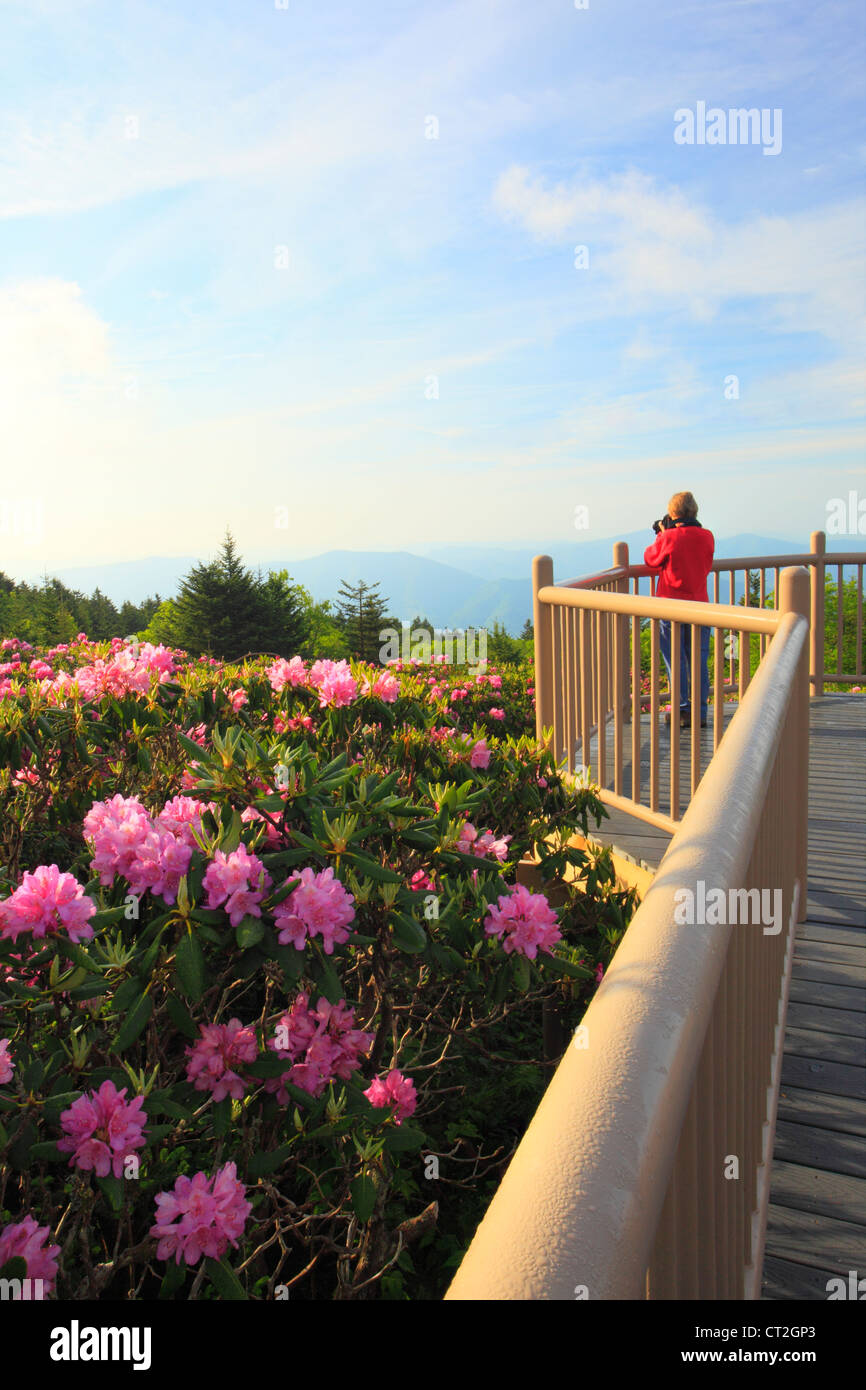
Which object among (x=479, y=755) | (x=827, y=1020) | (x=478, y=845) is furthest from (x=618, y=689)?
(x=478, y=845)

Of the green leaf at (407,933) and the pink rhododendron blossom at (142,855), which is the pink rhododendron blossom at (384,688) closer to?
the green leaf at (407,933)

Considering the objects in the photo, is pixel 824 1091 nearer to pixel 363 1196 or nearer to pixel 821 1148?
pixel 821 1148

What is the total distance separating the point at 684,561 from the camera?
25.8ft

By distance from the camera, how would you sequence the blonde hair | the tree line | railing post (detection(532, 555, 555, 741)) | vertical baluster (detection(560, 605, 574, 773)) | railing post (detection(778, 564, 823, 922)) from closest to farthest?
1. railing post (detection(778, 564, 823, 922))
2. vertical baluster (detection(560, 605, 574, 773))
3. railing post (detection(532, 555, 555, 741))
4. the blonde hair
5. the tree line

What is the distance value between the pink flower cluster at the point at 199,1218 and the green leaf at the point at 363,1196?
1.31ft

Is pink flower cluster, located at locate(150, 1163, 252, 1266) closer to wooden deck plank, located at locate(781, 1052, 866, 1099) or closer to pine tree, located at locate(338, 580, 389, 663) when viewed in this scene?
wooden deck plank, located at locate(781, 1052, 866, 1099)

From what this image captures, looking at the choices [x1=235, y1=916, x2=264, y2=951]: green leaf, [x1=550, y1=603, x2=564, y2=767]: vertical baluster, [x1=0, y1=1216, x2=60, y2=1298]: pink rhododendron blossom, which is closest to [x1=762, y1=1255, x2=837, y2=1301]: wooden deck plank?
[x1=235, y1=916, x2=264, y2=951]: green leaf

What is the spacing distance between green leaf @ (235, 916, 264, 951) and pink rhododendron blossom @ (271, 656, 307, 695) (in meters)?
2.84

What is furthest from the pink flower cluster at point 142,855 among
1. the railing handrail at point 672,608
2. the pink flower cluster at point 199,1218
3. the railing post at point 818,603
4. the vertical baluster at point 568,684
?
the railing post at point 818,603

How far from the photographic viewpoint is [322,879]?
1972mm

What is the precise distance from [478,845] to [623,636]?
2769 millimetres

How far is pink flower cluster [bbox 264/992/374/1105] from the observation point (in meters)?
2.22
